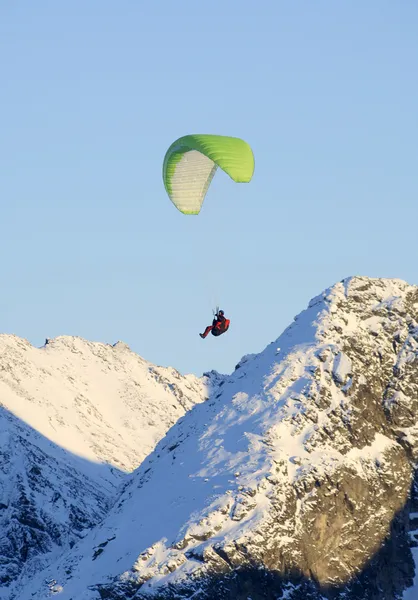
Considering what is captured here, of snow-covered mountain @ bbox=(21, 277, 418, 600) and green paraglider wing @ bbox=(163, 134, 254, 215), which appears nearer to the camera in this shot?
green paraglider wing @ bbox=(163, 134, 254, 215)

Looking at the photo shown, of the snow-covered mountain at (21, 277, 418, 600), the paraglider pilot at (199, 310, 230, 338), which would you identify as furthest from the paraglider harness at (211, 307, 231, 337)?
the snow-covered mountain at (21, 277, 418, 600)

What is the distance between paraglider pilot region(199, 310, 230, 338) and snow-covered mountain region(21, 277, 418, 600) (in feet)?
128

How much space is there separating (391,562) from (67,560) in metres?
30.4

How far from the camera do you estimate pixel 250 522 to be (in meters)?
131

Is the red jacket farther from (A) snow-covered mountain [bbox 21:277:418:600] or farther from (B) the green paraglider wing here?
(A) snow-covered mountain [bbox 21:277:418:600]

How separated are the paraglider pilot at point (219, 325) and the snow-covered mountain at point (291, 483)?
39.2m

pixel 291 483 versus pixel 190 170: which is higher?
pixel 190 170

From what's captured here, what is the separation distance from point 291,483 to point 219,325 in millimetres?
45216

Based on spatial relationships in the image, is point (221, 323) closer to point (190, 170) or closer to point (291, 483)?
point (190, 170)

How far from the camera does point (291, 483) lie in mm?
135250

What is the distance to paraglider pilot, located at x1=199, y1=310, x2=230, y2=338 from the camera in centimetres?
9306

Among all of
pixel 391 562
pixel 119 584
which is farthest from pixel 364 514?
pixel 119 584

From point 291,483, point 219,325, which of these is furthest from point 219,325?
point 291,483

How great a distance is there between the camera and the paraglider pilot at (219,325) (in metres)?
93.1
